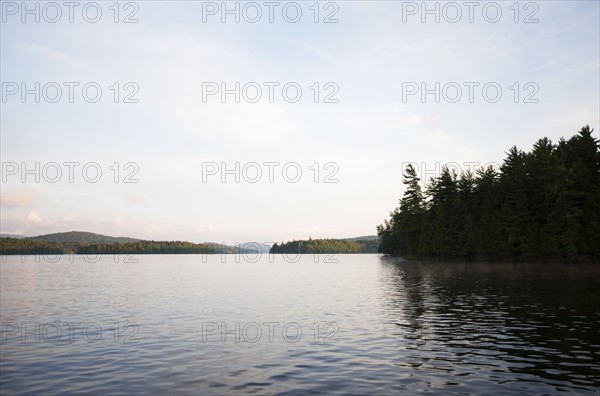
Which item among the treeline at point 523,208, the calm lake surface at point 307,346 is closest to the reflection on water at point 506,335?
the calm lake surface at point 307,346

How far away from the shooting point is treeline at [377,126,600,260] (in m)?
93.6

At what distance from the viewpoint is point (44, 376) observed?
18.1 meters

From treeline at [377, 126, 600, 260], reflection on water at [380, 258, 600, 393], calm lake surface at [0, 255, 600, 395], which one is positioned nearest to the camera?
calm lake surface at [0, 255, 600, 395]

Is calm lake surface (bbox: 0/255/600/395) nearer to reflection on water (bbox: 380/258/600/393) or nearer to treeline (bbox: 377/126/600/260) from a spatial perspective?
reflection on water (bbox: 380/258/600/393)

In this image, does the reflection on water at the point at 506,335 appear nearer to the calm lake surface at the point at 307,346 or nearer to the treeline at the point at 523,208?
the calm lake surface at the point at 307,346

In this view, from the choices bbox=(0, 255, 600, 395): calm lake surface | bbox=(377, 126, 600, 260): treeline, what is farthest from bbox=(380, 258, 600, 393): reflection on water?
bbox=(377, 126, 600, 260): treeline

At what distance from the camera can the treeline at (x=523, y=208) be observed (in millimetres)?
93562

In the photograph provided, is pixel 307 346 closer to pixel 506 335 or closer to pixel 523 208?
pixel 506 335

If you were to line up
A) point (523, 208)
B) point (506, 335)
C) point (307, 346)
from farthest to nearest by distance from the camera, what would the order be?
1. point (523, 208)
2. point (506, 335)
3. point (307, 346)

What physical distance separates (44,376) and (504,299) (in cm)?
3671

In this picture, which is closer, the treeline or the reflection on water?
the reflection on water

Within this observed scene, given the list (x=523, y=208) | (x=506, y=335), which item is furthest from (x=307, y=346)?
(x=523, y=208)

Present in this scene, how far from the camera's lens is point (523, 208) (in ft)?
343

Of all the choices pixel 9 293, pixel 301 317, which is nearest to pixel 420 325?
pixel 301 317
